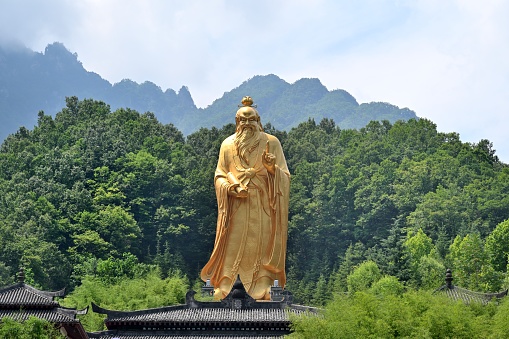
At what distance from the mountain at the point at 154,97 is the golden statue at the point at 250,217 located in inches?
2858

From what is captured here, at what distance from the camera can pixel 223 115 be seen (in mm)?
127500

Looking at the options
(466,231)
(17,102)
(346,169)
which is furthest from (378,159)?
(17,102)

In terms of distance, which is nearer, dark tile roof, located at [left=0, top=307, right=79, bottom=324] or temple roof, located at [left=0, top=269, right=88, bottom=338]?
dark tile roof, located at [left=0, top=307, right=79, bottom=324]

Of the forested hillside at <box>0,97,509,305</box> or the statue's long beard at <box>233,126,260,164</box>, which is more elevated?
the forested hillside at <box>0,97,509,305</box>

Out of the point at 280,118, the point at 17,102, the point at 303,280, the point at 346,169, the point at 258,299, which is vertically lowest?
the point at 258,299

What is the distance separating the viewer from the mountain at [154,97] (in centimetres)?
10400

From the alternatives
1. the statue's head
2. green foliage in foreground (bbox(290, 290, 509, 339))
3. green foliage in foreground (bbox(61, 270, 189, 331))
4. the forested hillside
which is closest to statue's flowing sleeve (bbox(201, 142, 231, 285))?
the statue's head

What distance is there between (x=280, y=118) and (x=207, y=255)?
82291 millimetres

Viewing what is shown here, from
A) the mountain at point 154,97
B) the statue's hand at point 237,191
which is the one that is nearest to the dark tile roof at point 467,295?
the statue's hand at point 237,191

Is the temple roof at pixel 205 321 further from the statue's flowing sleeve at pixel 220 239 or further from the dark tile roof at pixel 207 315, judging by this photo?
the statue's flowing sleeve at pixel 220 239

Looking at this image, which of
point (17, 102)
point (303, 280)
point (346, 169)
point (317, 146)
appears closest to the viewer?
point (303, 280)

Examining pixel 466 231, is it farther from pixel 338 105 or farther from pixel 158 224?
pixel 338 105

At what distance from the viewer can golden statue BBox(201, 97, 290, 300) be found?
30516 millimetres

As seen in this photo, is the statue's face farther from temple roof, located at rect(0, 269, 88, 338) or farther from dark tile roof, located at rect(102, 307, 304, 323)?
temple roof, located at rect(0, 269, 88, 338)
